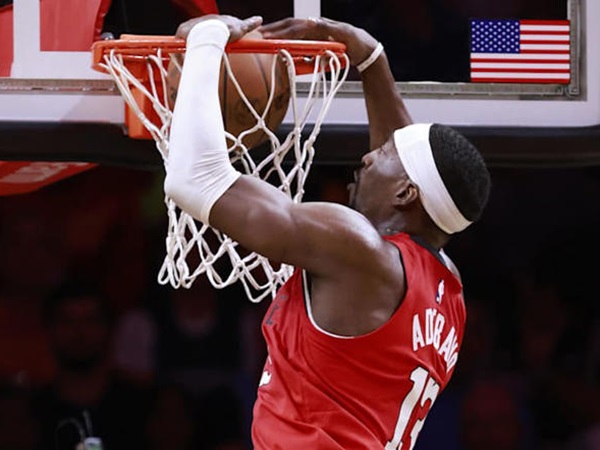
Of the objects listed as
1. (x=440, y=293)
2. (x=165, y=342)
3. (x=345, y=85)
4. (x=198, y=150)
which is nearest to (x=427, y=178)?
(x=440, y=293)

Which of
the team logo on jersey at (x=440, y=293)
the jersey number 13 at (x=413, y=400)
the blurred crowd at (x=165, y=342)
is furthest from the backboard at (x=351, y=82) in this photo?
the jersey number 13 at (x=413, y=400)

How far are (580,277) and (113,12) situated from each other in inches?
104

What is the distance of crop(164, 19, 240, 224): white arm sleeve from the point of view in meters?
2.53

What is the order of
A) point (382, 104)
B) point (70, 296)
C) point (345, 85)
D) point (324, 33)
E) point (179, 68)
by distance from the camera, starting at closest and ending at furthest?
1. point (179, 68)
2. point (324, 33)
3. point (382, 104)
4. point (345, 85)
5. point (70, 296)

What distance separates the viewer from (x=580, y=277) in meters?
5.68

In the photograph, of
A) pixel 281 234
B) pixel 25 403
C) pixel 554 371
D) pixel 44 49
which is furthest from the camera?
pixel 554 371

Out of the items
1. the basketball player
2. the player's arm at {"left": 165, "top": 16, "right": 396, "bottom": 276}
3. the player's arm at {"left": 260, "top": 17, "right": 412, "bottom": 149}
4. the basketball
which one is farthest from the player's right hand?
the player's arm at {"left": 165, "top": 16, "right": 396, "bottom": 276}

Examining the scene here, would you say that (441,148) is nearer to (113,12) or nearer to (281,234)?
(281,234)

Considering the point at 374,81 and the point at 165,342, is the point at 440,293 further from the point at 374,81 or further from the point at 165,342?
the point at 165,342

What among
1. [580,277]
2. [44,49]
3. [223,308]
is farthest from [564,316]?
[44,49]

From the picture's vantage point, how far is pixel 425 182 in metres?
2.75

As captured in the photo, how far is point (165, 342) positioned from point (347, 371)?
281 cm

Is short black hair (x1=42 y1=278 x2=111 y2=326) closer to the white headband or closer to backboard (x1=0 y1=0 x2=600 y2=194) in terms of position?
backboard (x1=0 y1=0 x2=600 y2=194)

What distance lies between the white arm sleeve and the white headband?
0.46 metres
